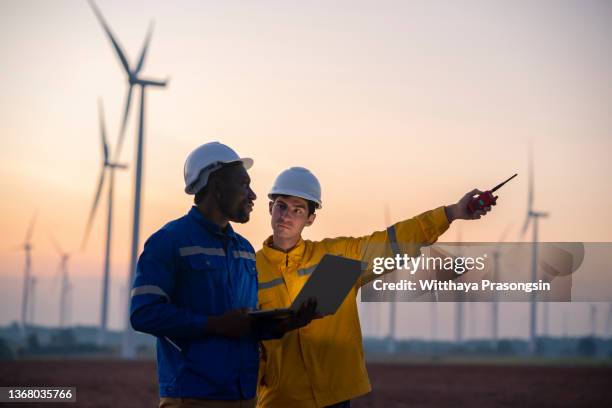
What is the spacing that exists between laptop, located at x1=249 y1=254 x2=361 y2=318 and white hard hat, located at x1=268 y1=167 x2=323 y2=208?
5.90 feet

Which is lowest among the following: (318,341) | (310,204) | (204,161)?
(318,341)

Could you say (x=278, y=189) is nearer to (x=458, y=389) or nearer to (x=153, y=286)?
(x=153, y=286)

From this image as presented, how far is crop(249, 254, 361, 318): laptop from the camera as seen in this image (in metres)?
5.82

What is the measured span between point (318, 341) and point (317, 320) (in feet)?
0.52

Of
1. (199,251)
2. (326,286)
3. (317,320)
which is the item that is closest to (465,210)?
(317,320)

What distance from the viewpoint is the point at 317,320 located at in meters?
7.61

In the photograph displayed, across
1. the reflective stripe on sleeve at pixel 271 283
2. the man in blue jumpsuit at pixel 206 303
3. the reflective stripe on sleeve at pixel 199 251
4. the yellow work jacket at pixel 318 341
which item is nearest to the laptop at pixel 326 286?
the man in blue jumpsuit at pixel 206 303

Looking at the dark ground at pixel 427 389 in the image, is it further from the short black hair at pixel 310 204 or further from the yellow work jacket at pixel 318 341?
the yellow work jacket at pixel 318 341

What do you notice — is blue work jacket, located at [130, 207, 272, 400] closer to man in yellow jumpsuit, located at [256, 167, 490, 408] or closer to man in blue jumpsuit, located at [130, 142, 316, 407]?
man in blue jumpsuit, located at [130, 142, 316, 407]

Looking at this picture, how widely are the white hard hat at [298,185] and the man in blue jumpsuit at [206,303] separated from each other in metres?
1.88

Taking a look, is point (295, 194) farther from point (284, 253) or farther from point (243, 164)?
point (243, 164)

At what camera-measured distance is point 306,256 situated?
7918 mm

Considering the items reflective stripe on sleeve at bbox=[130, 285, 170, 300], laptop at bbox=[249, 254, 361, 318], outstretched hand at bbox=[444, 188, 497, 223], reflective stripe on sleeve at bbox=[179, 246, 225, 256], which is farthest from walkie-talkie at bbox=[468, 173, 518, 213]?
reflective stripe on sleeve at bbox=[130, 285, 170, 300]

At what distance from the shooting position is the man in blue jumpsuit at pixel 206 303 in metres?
5.69
